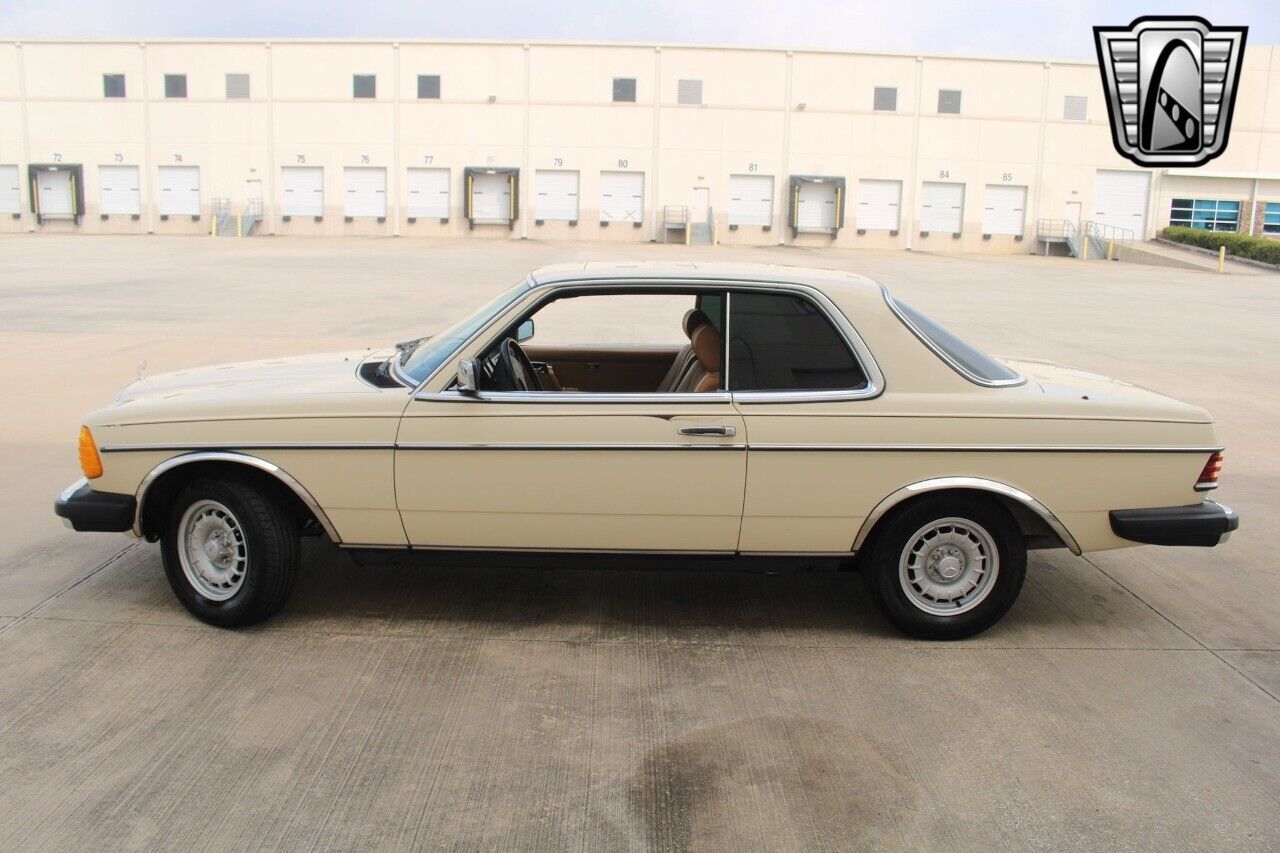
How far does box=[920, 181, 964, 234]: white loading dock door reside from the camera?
173 feet

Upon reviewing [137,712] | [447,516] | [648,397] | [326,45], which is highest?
[326,45]

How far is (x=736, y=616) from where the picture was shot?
525cm

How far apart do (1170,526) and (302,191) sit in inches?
2061

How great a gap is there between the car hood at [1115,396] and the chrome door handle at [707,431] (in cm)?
142

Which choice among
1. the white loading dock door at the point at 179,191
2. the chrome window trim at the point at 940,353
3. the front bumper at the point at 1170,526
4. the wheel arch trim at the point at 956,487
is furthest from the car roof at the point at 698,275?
the white loading dock door at the point at 179,191

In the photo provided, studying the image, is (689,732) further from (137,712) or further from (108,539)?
(108,539)

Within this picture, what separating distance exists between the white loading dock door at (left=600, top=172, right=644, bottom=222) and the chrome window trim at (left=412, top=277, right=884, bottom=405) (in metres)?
48.4

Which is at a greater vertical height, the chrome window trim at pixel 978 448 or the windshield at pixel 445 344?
the windshield at pixel 445 344

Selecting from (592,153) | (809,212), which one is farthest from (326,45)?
(809,212)

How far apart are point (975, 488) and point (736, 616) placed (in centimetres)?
123

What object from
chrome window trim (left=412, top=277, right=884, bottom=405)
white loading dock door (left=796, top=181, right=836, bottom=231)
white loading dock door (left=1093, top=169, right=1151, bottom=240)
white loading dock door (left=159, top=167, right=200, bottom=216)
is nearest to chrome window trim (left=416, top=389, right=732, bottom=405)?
chrome window trim (left=412, top=277, right=884, bottom=405)

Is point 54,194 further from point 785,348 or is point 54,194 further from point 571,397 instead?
point 785,348

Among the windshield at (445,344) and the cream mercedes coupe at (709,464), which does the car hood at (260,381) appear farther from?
the windshield at (445,344)

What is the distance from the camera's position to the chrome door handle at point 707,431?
471 centimetres
